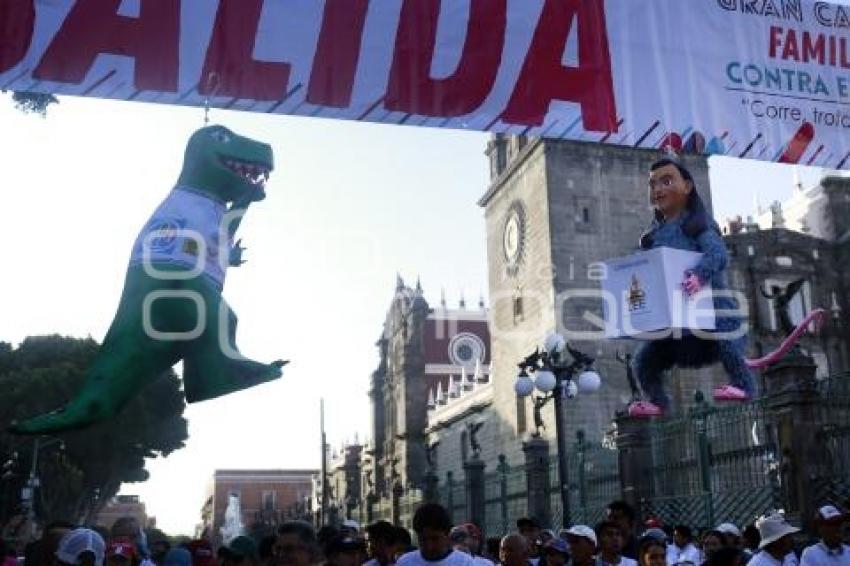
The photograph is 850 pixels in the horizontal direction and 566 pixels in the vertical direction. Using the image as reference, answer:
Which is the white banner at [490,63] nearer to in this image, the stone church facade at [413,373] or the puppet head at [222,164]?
the puppet head at [222,164]

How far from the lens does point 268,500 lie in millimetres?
91812

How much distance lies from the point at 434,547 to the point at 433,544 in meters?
0.02

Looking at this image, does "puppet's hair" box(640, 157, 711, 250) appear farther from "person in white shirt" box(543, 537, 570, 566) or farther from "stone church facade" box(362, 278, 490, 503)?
"stone church facade" box(362, 278, 490, 503)

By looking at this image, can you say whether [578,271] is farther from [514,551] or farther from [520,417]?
[514,551]

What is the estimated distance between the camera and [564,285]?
30.5 meters

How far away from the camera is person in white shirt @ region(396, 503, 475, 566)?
16.2 ft

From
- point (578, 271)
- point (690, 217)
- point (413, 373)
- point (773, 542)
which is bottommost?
point (773, 542)

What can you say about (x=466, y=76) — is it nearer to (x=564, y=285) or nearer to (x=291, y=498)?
(x=564, y=285)

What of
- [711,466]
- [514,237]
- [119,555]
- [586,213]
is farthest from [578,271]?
[119,555]

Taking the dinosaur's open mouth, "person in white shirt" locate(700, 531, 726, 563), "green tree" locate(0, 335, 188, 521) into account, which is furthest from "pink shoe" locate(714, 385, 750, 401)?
"green tree" locate(0, 335, 188, 521)

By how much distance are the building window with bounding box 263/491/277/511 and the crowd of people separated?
8555 cm

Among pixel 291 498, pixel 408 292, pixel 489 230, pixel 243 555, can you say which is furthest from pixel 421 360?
pixel 291 498

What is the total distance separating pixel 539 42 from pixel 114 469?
36.8m

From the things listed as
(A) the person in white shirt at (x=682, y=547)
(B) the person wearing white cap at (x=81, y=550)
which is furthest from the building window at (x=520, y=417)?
(B) the person wearing white cap at (x=81, y=550)
